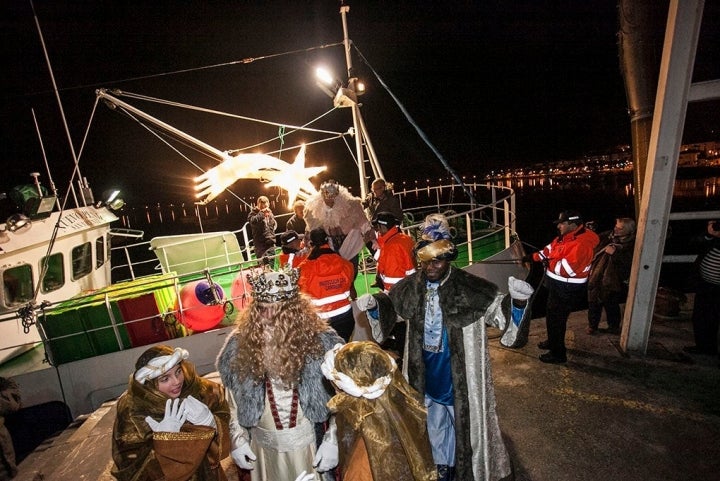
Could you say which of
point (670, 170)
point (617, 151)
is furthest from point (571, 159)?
point (670, 170)

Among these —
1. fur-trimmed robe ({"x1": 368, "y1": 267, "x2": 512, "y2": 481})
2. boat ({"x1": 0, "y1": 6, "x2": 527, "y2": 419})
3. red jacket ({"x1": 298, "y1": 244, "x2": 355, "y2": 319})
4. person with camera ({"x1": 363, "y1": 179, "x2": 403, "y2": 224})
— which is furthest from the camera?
person with camera ({"x1": 363, "y1": 179, "x2": 403, "y2": 224})

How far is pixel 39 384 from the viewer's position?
6.04m

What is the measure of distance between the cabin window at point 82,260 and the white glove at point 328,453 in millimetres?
8111

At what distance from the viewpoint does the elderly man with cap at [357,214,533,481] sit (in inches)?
107

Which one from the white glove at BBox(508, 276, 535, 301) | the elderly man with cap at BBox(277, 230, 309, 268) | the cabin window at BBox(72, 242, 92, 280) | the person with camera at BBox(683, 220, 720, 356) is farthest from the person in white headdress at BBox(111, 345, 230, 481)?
the cabin window at BBox(72, 242, 92, 280)

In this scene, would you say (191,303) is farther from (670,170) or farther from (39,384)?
(670,170)

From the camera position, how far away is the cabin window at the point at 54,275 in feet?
23.4

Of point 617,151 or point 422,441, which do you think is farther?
point 617,151

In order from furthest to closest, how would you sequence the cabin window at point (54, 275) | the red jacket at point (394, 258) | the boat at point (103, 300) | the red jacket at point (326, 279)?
the cabin window at point (54, 275) → the boat at point (103, 300) → the red jacket at point (394, 258) → the red jacket at point (326, 279)

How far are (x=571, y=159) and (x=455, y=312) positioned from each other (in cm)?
16663

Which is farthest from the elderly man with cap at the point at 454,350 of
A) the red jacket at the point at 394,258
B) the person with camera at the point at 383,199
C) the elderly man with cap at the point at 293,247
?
the person with camera at the point at 383,199

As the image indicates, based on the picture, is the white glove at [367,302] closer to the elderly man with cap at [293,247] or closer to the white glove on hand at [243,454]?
the white glove on hand at [243,454]

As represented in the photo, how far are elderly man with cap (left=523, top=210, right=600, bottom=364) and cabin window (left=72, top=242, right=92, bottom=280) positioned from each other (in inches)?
352

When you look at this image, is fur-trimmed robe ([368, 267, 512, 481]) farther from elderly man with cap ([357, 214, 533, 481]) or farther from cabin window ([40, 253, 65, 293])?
cabin window ([40, 253, 65, 293])
